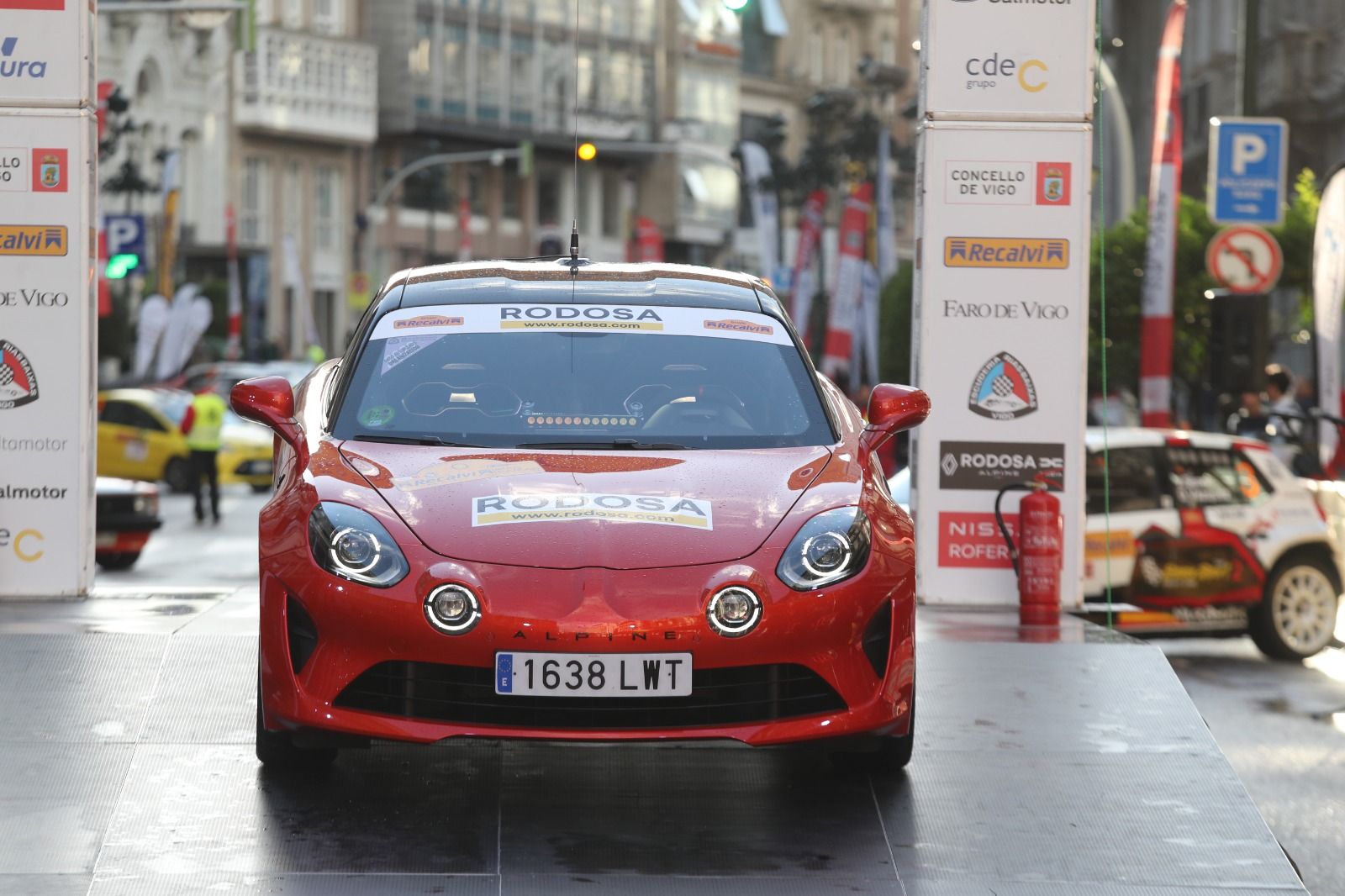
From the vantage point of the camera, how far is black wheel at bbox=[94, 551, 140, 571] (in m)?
21.0

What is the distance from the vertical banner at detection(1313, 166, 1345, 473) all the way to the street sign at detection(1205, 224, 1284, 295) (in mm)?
465

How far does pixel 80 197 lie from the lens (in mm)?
10992

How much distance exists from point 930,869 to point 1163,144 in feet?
52.5

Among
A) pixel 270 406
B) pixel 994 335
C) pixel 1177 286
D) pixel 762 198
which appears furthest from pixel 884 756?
pixel 762 198

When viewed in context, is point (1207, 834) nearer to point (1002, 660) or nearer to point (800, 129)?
point (1002, 660)

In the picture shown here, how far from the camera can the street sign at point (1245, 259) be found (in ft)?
68.4

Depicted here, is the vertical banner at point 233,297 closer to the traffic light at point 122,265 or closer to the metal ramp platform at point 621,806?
the traffic light at point 122,265

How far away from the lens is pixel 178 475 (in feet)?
109

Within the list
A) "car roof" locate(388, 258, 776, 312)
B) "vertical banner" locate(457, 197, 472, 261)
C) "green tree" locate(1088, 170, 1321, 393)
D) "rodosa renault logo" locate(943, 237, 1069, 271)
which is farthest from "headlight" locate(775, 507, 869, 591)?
"vertical banner" locate(457, 197, 472, 261)

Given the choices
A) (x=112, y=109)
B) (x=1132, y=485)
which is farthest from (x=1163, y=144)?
(x=112, y=109)

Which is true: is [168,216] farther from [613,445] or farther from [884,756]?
[884,756]

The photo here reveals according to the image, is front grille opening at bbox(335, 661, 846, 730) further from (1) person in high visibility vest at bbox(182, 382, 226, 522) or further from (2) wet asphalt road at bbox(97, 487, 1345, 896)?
(1) person in high visibility vest at bbox(182, 382, 226, 522)

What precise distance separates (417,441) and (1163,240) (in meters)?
14.7

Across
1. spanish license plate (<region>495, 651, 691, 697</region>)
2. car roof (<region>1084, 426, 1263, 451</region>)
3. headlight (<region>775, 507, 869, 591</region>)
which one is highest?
headlight (<region>775, 507, 869, 591</region>)
